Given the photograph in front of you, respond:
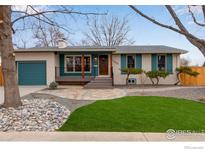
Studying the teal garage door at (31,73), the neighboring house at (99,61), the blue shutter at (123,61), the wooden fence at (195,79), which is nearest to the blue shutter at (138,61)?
the neighboring house at (99,61)

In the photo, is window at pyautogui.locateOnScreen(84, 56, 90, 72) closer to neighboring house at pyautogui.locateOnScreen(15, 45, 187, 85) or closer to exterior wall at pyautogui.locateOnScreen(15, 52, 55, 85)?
neighboring house at pyautogui.locateOnScreen(15, 45, 187, 85)

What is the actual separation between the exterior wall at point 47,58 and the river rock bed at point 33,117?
7164 mm

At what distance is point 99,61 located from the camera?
66.1 ft

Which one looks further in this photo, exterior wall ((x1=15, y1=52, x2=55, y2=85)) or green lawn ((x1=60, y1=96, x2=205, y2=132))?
exterior wall ((x1=15, y1=52, x2=55, y2=85))

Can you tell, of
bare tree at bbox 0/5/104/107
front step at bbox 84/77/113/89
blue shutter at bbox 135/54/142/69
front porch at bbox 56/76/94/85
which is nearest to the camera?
bare tree at bbox 0/5/104/107

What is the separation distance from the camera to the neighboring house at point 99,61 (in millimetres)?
17141

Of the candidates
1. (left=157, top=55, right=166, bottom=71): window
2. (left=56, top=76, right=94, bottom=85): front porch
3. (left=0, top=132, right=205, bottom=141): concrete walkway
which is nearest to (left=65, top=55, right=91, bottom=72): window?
(left=56, top=76, right=94, bottom=85): front porch

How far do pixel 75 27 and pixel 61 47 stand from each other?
30.6 ft

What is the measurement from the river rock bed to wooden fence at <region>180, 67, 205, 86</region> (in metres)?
9.32

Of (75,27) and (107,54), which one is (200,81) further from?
(75,27)

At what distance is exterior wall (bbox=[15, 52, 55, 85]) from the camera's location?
1548cm

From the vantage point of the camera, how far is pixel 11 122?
7090 mm

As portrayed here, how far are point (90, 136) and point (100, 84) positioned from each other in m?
11.6

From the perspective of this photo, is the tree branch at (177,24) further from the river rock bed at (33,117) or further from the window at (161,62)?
the window at (161,62)
